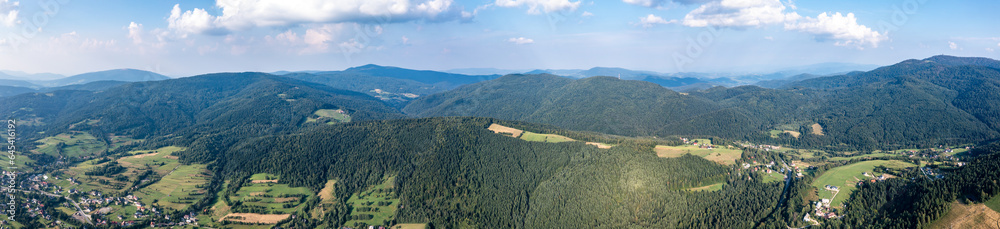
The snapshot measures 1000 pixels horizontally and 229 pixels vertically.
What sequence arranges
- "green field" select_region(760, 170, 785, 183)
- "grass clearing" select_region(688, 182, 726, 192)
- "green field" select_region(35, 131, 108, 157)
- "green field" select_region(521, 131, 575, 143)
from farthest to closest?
"green field" select_region(35, 131, 108, 157) < "green field" select_region(521, 131, 575, 143) < "green field" select_region(760, 170, 785, 183) < "grass clearing" select_region(688, 182, 726, 192)

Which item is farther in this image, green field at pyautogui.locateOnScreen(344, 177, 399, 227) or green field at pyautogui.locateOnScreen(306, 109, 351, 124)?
green field at pyautogui.locateOnScreen(306, 109, 351, 124)

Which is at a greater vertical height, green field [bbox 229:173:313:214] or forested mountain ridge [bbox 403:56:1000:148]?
forested mountain ridge [bbox 403:56:1000:148]

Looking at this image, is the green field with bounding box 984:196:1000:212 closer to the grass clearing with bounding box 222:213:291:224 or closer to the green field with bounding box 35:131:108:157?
the grass clearing with bounding box 222:213:291:224

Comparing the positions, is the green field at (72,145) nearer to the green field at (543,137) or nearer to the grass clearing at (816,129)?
the green field at (543,137)

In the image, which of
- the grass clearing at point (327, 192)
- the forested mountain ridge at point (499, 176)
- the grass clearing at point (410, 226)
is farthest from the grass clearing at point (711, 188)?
the grass clearing at point (327, 192)

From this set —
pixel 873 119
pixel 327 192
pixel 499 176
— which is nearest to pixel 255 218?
pixel 327 192

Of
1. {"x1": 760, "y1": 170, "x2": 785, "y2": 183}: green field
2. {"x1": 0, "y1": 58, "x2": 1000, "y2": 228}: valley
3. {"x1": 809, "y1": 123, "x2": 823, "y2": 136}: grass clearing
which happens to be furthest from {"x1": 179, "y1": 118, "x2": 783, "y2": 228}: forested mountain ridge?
{"x1": 809, "y1": 123, "x2": 823, "y2": 136}: grass clearing

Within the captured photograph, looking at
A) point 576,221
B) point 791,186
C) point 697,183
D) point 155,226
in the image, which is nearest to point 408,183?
point 576,221
